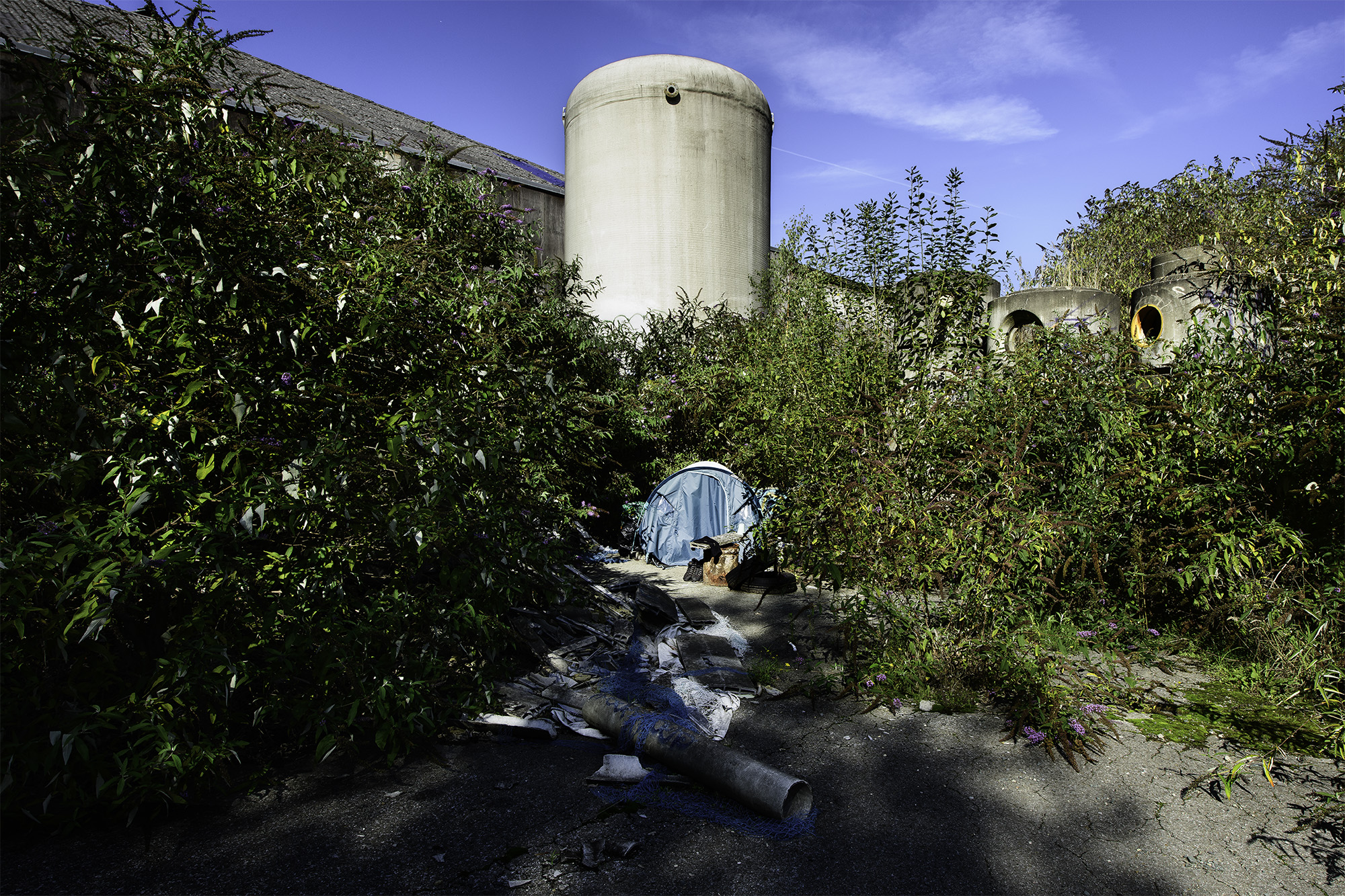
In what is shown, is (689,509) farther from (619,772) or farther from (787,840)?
(787,840)

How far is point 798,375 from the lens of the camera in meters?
8.04

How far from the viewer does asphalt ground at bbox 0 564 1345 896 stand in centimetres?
272

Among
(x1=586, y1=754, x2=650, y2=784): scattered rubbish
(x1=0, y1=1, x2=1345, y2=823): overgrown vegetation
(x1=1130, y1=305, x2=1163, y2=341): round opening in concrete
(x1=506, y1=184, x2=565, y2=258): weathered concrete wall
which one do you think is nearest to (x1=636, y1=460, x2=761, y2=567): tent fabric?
(x1=0, y1=1, x2=1345, y2=823): overgrown vegetation

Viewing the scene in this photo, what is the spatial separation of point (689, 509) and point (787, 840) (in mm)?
6199

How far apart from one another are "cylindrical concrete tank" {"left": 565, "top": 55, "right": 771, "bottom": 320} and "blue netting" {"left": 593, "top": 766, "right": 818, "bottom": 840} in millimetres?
9657

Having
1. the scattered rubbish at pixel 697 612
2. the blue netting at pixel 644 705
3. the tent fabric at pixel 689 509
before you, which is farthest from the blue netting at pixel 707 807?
the tent fabric at pixel 689 509

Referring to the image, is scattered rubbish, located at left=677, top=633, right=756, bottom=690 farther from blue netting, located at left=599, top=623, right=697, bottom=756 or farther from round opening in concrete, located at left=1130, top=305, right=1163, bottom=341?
round opening in concrete, located at left=1130, top=305, right=1163, bottom=341

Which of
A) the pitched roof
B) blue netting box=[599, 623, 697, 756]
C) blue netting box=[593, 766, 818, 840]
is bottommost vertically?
blue netting box=[593, 766, 818, 840]

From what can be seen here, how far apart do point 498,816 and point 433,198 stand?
4761 millimetres

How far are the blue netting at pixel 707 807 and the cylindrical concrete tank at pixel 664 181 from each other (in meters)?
9.66

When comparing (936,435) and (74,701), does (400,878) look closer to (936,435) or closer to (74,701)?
(74,701)

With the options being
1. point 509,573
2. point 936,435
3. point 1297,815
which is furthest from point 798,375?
point 1297,815

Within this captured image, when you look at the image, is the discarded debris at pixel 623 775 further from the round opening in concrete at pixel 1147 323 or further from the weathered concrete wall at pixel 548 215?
the weathered concrete wall at pixel 548 215

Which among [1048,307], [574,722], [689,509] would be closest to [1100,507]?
[574,722]
